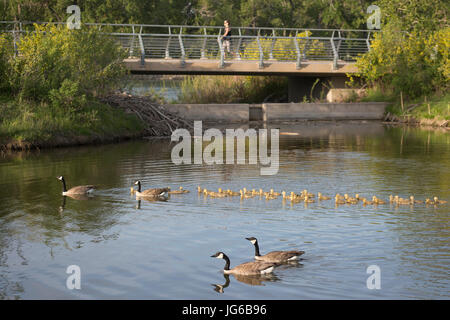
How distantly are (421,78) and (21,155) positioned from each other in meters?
26.7

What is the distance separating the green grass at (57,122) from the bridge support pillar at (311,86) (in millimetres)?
17876

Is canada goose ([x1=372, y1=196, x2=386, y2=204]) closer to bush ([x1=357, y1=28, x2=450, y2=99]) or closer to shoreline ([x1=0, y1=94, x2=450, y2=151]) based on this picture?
shoreline ([x1=0, y1=94, x2=450, y2=151])

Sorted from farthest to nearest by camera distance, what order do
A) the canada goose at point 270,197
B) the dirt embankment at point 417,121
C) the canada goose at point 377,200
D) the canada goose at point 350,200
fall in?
the dirt embankment at point 417,121, the canada goose at point 270,197, the canada goose at point 350,200, the canada goose at point 377,200

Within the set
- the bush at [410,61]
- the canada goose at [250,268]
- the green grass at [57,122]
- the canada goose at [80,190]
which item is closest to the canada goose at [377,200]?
the canada goose at [250,268]

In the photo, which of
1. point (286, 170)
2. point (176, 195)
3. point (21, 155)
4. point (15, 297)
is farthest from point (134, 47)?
point (15, 297)

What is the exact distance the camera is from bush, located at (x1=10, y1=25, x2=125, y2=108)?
34469 millimetres

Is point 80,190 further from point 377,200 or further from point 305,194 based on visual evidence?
point 377,200

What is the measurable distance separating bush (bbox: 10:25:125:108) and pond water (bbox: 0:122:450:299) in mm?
7455

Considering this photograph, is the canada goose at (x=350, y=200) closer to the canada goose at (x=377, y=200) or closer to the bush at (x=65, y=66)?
the canada goose at (x=377, y=200)

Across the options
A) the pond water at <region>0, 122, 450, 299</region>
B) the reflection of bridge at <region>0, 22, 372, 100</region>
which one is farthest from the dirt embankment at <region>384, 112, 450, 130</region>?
the pond water at <region>0, 122, 450, 299</region>

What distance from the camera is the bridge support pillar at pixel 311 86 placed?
5128 centimetres

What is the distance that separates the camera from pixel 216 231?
1623 cm

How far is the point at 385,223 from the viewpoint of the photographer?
16703 millimetres

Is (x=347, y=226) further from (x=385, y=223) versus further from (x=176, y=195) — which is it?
(x=176, y=195)
